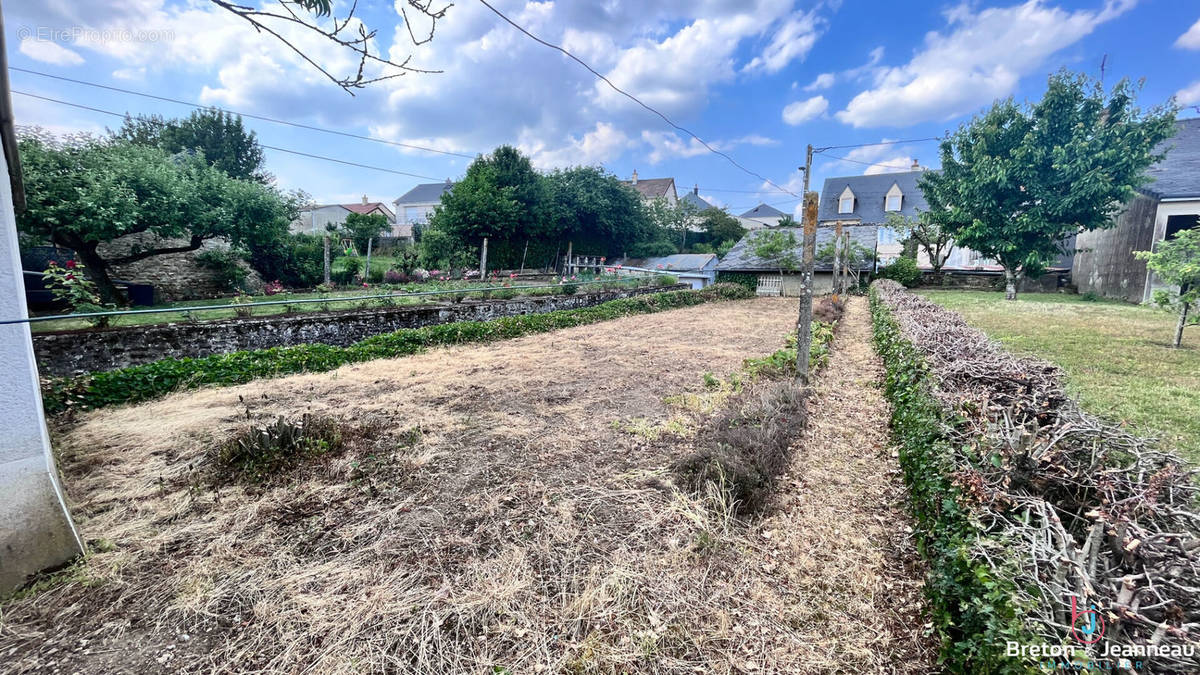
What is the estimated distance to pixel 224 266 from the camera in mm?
14516

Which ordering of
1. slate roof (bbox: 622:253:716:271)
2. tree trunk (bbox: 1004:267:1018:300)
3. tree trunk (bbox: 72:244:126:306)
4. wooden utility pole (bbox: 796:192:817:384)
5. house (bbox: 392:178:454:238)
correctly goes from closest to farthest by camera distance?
1. wooden utility pole (bbox: 796:192:817:384)
2. tree trunk (bbox: 72:244:126:306)
3. tree trunk (bbox: 1004:267:1018:300)
4. slate roof (bbox: 622:253:716:271)
5. house (bbox: 392:178:454:238)

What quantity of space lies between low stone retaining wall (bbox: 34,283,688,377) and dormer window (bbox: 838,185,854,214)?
3475 cm

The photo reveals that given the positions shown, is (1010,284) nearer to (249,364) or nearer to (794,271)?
(794,271)

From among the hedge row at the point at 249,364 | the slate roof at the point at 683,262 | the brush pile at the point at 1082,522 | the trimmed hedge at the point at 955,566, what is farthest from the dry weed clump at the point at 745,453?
the slate roof at the point at 683,262

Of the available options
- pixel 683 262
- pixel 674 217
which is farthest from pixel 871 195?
pixel 683 262

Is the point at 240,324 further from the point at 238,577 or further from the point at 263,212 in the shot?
the point at 263,212

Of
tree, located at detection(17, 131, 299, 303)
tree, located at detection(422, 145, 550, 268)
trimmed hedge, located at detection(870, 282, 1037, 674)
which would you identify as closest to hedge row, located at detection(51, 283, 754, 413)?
tree, located at detection(17, 131, 299, 303)

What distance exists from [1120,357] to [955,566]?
8.20m

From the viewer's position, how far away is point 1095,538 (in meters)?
1.62

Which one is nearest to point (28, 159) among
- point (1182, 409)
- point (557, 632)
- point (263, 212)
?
point (263, 212)

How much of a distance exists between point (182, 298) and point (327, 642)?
16.1 metres

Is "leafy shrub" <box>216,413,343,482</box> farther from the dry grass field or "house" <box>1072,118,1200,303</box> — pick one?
"house" <box>1072,118,1200,303</box>

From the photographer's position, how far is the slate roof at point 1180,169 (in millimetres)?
14648

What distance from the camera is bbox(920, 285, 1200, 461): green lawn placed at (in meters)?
4.27
